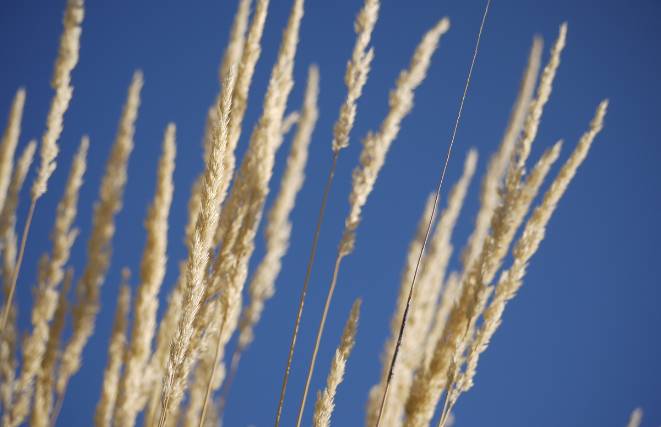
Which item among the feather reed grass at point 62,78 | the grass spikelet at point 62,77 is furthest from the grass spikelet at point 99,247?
the grass spikelet at point 62,77

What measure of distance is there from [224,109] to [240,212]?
45cm

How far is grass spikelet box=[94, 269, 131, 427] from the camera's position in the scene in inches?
68.1

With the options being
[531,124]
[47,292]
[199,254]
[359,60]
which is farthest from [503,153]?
[47,292]

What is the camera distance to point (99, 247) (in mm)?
2035

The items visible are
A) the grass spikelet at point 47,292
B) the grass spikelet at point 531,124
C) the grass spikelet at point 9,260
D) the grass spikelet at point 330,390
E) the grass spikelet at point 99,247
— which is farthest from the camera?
the grass spikelet at point 99,247

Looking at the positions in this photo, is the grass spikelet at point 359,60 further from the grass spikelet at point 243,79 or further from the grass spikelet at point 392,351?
the grass spikelet at point 392,351

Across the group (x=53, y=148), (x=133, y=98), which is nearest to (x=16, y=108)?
(x=133, y=98)

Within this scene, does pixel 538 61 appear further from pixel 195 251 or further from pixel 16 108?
pixel 16 108

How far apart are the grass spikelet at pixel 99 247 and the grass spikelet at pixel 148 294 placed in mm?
278

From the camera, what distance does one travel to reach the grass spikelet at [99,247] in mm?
1898

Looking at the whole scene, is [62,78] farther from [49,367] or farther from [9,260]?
[49,367]

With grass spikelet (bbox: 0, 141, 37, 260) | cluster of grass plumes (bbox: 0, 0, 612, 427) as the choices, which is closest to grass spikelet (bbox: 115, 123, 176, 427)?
cluster of grass plumes (bbox: 0, 0, 612, 427)

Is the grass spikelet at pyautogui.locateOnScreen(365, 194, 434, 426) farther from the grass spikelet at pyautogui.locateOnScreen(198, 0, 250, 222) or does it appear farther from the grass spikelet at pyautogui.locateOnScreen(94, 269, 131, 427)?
the grass spikelet at pyautogui.locateOnScreen(94, 269, 131, 427)

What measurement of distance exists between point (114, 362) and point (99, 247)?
0.49 metres
